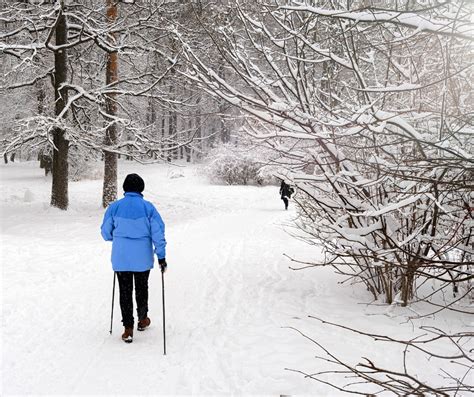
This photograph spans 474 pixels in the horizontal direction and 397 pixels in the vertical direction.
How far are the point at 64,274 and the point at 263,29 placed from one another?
558 cm

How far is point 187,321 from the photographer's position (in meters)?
5.21

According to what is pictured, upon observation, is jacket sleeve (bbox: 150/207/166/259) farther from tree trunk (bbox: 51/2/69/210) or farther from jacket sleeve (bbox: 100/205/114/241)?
tree trunk (bbox: 51/2/69/210)

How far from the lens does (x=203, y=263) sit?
8.52 metres

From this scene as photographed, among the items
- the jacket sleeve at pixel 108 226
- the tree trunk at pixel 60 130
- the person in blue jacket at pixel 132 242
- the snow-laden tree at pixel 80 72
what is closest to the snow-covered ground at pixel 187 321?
the person in blue jacket at pixel 132 242

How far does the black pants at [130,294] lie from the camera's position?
463cm

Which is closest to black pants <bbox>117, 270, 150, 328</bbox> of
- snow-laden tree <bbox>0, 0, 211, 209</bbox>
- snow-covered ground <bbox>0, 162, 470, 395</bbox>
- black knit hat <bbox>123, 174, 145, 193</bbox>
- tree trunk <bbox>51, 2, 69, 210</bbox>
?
snow-covered ground <bbox>0, 162, 470, 395</bbox>

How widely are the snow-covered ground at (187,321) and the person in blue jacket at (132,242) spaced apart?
394mm

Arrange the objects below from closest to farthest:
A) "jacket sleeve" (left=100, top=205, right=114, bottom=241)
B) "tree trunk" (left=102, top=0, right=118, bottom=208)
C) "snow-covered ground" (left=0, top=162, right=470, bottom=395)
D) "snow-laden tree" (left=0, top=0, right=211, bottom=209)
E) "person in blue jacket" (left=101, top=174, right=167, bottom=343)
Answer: "snow-covered ground" (left=0, top=162, right=470, bottom=395) < "person in blue jacket" (left=101, top=174, right=167, bottom=343) < "jacket sleeve" (left=100, top=205, right=114, bottom=241) < "snow-laden tree" (left=0, top=0, right=211, bottom=209) < "tree trunk" (left=102, top=0, right=118, bottom=208)

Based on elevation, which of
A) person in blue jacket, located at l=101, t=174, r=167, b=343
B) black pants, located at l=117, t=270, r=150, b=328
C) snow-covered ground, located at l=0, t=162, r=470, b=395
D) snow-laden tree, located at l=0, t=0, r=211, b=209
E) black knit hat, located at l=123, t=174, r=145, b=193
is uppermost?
snow-laden tree, located at l=0, t=0, r=211, b=209

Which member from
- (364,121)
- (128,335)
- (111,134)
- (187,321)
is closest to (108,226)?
(128,335)

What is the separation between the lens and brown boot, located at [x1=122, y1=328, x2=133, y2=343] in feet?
15.0

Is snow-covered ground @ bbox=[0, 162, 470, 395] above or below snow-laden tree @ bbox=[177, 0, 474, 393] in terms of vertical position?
below

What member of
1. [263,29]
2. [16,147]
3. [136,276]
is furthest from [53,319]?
[16,147]

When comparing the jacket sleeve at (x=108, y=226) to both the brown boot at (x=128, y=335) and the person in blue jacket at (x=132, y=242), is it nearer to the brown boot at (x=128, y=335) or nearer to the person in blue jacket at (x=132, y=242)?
the person in blue jacket at (x=132, y=242)
